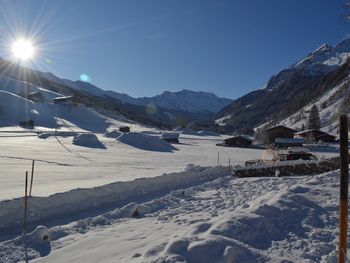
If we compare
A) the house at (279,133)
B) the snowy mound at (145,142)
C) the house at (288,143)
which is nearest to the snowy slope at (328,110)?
the house at (279,133)

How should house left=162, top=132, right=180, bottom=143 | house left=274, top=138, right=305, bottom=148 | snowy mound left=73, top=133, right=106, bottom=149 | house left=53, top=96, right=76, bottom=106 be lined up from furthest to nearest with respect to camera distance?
house left=53, top=96, right=76, bottom=106 → house left=162, top=132, right=180, bottom=143 → house left=274, top=138, right=305, bottom=148 → snowy mound left=73, top=133, right=106, bottom=149

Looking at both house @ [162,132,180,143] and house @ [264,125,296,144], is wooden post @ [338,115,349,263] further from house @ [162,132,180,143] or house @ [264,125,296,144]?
house @ [264,125,296,144]

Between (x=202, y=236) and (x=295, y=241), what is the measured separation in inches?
73.0

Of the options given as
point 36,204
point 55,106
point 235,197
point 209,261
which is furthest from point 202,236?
point 55,106

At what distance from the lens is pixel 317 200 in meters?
10.7

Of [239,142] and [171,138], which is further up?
[171,138]

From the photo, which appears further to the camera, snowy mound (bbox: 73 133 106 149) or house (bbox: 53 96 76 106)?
house (bbox: 53 96 76 106)

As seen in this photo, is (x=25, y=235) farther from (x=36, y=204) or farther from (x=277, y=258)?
(x=277, y=258)

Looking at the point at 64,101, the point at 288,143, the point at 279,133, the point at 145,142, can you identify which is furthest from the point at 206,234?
the point at 64,101

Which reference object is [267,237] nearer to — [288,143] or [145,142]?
[145,142]

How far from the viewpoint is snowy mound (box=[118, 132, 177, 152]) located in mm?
53644

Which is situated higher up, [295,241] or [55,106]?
[55,106]

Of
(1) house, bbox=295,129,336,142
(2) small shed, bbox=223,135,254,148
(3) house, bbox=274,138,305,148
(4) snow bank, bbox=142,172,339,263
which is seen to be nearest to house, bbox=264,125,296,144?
(3) house, bbox=274,138,305,148

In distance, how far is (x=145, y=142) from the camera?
182ft
